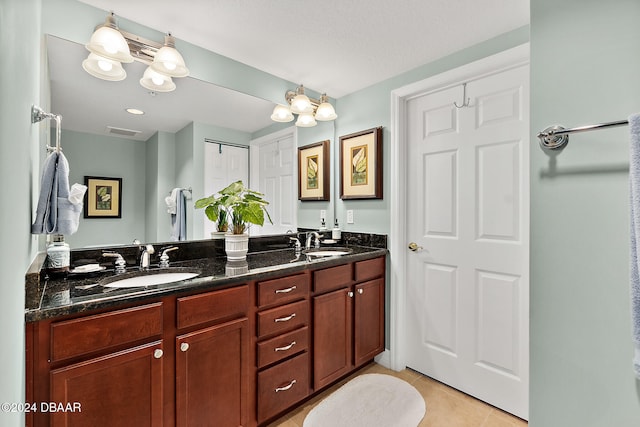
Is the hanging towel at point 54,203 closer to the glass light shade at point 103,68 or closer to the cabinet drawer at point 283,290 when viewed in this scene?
the glass light shade at point 103,68

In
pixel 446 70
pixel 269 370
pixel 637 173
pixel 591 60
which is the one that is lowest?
pixel 269 370

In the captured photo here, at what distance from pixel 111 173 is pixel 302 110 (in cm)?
136

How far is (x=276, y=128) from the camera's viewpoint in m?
2.34

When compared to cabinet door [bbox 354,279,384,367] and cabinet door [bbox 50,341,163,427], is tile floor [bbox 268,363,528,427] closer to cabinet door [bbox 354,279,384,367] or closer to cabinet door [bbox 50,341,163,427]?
cabinet door [bbox 354,279,384,367]

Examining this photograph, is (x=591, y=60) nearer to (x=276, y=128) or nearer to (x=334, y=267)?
(x=334, y=267)

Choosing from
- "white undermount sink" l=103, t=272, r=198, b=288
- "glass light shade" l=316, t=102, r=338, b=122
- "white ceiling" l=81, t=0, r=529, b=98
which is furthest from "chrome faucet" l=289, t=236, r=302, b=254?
"white ceiling" l=81, t=0, r=529, b=98

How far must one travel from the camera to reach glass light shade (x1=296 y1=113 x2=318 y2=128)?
2.39 m

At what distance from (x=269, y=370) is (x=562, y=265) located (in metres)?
1.41

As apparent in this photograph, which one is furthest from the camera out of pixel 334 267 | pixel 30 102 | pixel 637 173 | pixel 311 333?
pixel 334 267

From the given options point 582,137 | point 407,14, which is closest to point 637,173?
point 582,137

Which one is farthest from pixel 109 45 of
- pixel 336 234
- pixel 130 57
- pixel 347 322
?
pixel 347 322

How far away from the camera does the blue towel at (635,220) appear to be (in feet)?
2.80

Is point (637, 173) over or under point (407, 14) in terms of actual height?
under

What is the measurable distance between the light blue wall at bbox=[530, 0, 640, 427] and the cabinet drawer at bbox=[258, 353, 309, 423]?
112 centimetres
